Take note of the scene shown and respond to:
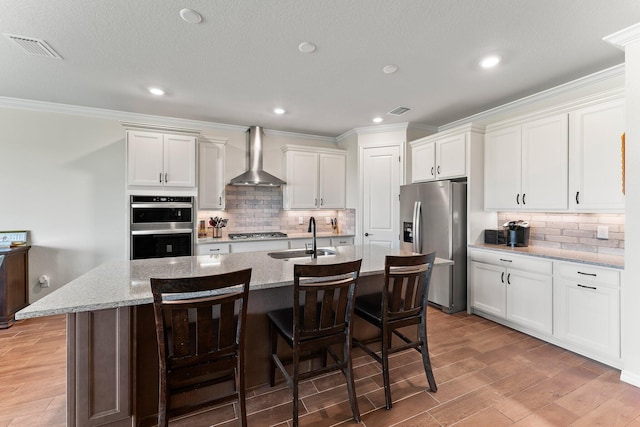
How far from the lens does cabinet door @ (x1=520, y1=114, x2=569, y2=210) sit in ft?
9.48

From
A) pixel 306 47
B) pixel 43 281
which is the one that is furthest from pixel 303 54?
pixel 43 281

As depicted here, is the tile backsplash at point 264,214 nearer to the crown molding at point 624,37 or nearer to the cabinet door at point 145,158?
the cabinet door at point 145,158

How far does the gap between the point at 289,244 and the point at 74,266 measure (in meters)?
2.89

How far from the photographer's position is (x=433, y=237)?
3.75 m

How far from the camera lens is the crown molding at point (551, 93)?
275cm

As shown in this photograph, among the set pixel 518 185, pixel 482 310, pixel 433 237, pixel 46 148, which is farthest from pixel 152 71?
pixel 482 310

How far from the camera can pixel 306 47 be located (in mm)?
2369

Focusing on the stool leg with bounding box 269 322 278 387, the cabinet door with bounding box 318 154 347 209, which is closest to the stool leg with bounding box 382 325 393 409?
the stool leg with bounding box 269 322 278 387

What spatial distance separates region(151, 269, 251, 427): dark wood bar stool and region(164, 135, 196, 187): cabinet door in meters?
2.77

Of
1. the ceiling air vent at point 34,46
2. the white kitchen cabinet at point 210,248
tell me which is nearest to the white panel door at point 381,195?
the white kitchen cabinet at point 210,248

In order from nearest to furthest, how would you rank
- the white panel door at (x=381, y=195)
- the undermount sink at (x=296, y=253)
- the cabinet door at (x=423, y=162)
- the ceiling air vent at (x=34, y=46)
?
the ceiling air vent at (x=34, y=46) < the undermount sink at (x=296, y=253) < the cabinet door at (x=423, y=162) < the white panel door at (x=381, y=195)

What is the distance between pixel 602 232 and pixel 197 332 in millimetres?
3749

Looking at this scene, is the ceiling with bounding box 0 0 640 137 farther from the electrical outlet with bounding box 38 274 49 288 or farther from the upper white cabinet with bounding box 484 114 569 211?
the electrical outlet with bounding box 38 274 49 288

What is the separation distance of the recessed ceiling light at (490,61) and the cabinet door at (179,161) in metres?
3.55
